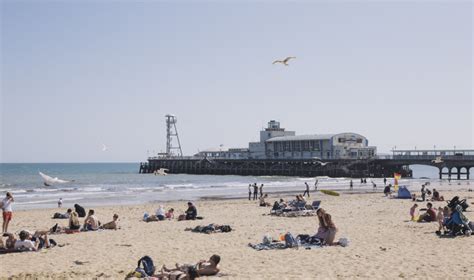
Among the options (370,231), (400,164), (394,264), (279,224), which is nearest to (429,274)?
(394,264)

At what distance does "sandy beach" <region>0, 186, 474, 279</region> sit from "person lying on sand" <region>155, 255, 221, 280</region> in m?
0.24

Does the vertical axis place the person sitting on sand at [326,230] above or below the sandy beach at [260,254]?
above

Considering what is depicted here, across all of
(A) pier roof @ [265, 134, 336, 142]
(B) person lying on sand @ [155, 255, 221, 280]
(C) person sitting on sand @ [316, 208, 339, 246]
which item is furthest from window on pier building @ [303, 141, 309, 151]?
(B) person lying on sand @ [155, 255, 221, 280]

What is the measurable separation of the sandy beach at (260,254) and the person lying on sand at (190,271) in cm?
24

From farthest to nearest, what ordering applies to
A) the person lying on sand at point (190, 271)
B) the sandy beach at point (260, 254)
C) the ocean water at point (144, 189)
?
the ocean water at point (144, 189)
the sandy beach at point (260, 254)
the person lying on sand at point (190, 271)

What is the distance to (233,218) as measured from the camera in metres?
18.0

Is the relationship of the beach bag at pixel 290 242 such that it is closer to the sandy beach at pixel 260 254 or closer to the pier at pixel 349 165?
the sandy beach at pixel 260 254

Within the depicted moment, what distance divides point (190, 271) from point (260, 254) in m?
2.85

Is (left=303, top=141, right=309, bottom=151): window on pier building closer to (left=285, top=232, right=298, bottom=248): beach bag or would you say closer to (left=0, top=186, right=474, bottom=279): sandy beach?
(left=0, top=186, right=474, bottom=279): sandy beach

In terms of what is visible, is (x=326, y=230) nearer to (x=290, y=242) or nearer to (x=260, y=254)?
(x=290, y=242)

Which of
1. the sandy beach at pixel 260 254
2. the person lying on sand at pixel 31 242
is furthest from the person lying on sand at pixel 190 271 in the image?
the person lying on sand at pixel 31 242

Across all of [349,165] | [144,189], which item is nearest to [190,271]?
[144,189]

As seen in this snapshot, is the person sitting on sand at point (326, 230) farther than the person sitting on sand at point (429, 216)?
No

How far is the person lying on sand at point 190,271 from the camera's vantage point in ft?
26.2
